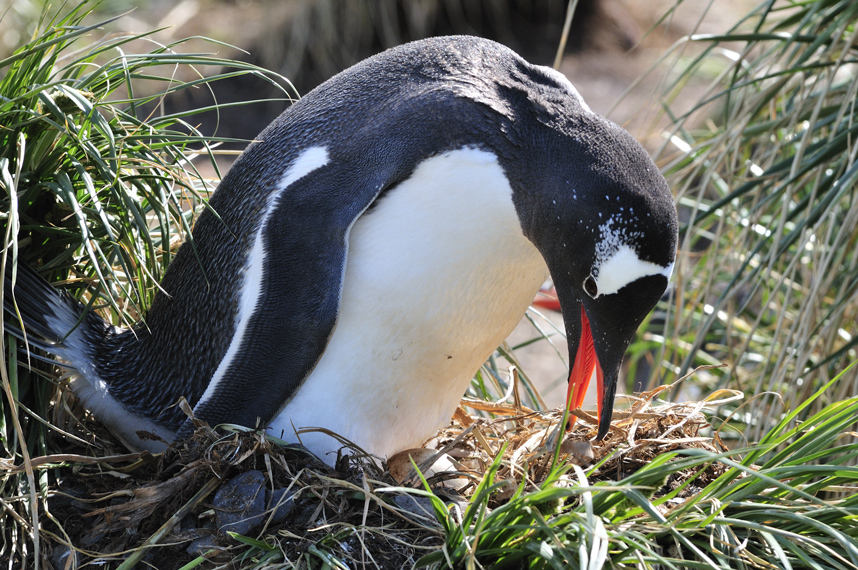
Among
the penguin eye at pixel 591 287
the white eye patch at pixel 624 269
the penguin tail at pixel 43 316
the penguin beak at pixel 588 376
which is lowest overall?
the penguin beak at pixel 588 376

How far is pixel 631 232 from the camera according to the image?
147cm

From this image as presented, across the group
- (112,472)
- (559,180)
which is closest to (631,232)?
(559,180)

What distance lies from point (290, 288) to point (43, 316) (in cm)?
49

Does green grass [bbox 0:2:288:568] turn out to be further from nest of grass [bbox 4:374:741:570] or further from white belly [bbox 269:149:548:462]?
white belly [bbox 269:149:548:462]

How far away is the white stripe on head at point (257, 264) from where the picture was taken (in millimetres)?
1632

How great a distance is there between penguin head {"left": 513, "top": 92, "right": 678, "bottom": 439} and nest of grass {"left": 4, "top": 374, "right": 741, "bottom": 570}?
209mm

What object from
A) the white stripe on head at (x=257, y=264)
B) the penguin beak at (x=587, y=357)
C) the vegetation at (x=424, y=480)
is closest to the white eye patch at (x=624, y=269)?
the penguin beak at (x=587, y=357)

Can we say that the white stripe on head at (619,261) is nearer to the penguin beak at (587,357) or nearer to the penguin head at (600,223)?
the penguin head at (600,223)

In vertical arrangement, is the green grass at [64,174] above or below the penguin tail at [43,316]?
above

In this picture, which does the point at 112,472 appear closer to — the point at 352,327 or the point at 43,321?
the point at 43,321

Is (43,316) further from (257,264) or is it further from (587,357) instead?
(587,357)

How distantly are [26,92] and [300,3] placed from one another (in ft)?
15.8

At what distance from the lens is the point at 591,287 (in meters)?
1.56

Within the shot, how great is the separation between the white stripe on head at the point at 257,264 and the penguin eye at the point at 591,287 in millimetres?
530
